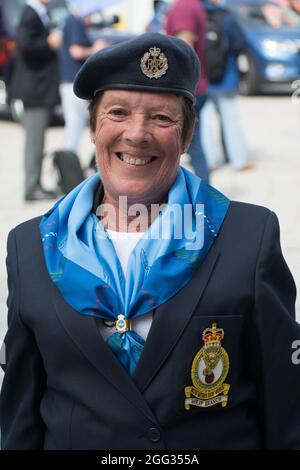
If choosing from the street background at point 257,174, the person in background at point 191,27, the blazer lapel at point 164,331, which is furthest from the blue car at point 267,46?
the blazer lapel at point 164,331

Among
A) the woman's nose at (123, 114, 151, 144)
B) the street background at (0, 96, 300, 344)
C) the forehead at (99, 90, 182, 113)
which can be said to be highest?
the forehead at (99, 90, 182, 113)

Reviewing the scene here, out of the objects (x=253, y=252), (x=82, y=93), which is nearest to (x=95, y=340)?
(x=253, y=252)

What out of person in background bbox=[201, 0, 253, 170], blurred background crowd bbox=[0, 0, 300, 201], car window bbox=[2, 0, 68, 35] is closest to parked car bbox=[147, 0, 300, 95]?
car window bbox=[2, 0, 68, 35]

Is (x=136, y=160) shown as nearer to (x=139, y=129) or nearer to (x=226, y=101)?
(x=139, y=129)

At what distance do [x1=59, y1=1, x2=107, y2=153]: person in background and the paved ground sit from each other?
0.85 m

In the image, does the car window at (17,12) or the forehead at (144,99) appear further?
the car window at (17,12)

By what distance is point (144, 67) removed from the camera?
89.6 inches

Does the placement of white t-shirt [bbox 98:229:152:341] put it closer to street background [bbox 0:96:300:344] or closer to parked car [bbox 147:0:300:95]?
street background [bbox 0:96:300:344]

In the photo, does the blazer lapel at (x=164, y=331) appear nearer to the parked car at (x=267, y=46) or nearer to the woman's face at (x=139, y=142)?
the woman's face at (x=139, y=142)

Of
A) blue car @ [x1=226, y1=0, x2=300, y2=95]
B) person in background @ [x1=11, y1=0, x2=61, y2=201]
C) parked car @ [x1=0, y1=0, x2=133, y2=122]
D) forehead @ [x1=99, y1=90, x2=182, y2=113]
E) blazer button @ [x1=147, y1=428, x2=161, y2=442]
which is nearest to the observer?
blazer button @ [x1=147, y1=428, x2=161, y2=442]

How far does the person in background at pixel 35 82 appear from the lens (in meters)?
8.48

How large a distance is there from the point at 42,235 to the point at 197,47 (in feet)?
20.4

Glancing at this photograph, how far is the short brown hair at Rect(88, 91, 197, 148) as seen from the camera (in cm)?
237

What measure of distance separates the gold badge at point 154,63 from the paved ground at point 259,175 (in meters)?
2.81
